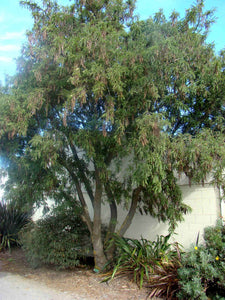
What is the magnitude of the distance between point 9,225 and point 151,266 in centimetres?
663

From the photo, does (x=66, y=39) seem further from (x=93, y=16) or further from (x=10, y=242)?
(x=10, y=242)

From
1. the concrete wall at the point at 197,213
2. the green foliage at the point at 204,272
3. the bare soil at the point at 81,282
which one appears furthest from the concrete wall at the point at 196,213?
the bare soil at the point at 81,282

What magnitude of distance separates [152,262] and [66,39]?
18.0ft

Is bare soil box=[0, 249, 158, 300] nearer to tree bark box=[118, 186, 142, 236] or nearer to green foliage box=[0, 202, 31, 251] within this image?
tree bark box=[118, 186, 142, 236]

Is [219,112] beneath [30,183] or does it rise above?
above

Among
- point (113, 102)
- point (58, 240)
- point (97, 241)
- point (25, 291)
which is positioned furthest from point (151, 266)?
point (113, 102)

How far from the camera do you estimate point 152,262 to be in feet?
22.3

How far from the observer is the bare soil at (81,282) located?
19.9 feet

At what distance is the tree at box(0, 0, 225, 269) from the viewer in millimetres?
5754

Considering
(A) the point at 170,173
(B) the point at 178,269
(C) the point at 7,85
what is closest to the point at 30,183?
(C) the point at 7,85

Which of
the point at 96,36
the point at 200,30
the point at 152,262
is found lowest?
the point at 152,262

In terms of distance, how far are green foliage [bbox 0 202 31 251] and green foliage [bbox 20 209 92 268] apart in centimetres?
273

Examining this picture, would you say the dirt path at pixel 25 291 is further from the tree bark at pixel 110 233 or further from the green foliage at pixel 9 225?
the green foliage at pixel 9 225

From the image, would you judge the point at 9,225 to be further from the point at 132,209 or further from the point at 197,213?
the point at 197,213
